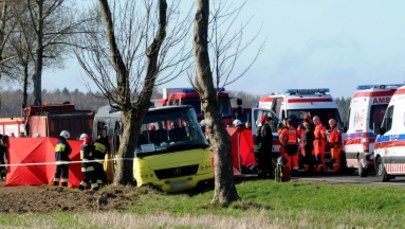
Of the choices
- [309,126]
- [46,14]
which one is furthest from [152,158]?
[46,14]

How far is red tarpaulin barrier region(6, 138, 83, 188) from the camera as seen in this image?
2948 cm

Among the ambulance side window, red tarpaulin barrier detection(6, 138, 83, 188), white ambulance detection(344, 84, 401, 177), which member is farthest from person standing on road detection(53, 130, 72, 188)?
the ambulance side window

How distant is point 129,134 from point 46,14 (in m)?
27.2

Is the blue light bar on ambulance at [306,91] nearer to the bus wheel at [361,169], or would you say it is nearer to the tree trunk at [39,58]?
the bus wheel at [361,169]

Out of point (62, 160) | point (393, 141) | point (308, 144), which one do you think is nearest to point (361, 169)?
point (308, 144)

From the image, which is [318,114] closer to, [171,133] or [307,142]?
[307,142]

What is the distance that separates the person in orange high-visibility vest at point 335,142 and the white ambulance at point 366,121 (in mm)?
967

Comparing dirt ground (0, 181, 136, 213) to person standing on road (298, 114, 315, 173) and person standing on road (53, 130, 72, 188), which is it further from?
person standing on road (298, 114, 315, 173)

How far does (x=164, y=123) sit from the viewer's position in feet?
83.6

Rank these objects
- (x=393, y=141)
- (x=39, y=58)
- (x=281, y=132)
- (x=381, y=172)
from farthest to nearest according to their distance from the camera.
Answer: (x=39, y=58) → (x=281, y=132) → (x=381, y=172) → (x=393, y=141)

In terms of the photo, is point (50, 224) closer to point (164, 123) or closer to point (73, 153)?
point (164, 123)

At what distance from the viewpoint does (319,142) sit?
95.9ft

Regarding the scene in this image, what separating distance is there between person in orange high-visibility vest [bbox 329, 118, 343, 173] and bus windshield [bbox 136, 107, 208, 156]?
18.3ft

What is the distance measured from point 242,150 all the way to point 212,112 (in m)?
10.3
